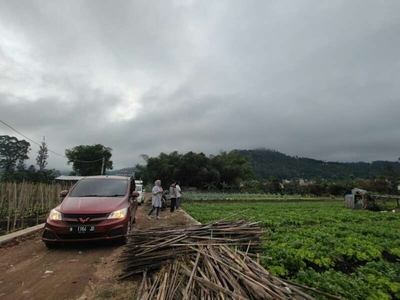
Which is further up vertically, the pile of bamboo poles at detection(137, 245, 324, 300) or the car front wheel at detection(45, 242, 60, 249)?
the pile of bamboo poles at detection(137, 245, 324, 300)

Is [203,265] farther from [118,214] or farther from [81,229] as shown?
[81,229]

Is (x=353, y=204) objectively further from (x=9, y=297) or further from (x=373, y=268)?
(x=9, y=297)

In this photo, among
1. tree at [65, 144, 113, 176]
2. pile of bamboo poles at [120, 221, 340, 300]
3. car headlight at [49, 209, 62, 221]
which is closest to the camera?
pile of bamboo poles at [120, 221, 340, 300]

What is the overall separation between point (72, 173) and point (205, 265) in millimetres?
70344

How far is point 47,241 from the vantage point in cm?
570

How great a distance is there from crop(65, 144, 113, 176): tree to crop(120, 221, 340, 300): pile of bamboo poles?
56534 mm

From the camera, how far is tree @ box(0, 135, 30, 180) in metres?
48.3

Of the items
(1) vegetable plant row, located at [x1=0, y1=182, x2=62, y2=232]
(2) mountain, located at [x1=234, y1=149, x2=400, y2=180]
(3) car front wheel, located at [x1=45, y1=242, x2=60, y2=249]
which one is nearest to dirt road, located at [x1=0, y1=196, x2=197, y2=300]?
(3) car front wheel, located at [x1=45, y1=242, x2=60, y2=249]

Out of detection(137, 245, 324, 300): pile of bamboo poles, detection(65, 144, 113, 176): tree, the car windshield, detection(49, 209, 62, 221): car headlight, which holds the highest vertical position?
detection(65, 144, 113, 176): tree

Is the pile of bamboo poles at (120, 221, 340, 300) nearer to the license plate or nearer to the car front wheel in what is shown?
the license plate

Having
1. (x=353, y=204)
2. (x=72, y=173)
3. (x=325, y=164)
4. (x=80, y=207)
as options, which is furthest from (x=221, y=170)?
(x=325, y=164)

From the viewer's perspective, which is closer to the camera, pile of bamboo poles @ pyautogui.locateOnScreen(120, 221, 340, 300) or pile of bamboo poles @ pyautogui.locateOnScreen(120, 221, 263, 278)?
pile of bamboo poles @ pyautogui.locateOnScreen(120, 221, 340, 300)

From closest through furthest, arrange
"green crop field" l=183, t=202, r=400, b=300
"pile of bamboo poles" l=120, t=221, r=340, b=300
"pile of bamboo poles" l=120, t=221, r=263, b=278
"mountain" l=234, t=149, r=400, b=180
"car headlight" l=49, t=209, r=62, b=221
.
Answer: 1. "pile of bamboo poles" l=120, t=221, r=340, b=300
2. "green crop field" l=183, t=202, r=400, b=300
3. "pile of bamboo poles" l=120, t=221, r=263, b=278
4. "car headlight" l=49, t=209, r=62, b=221
5. "mountain" l=234, t=149, r=400, b=180

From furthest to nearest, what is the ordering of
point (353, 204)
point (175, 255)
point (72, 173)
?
point (72, 173) < point (353, 204) < point (175, 255)
